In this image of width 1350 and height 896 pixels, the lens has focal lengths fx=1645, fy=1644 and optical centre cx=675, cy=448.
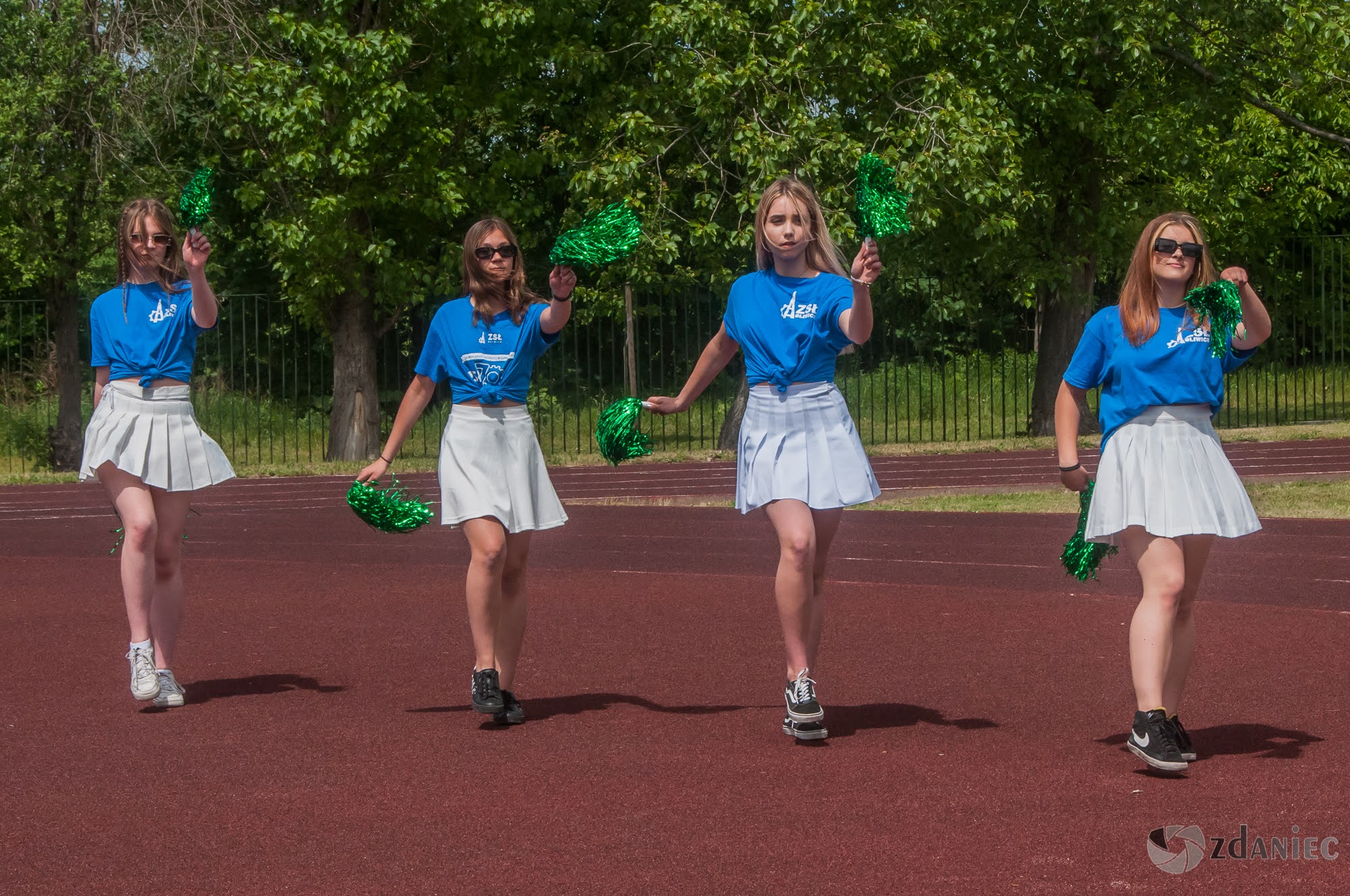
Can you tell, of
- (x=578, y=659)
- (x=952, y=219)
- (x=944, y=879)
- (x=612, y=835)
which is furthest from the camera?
(x=952, y=219)

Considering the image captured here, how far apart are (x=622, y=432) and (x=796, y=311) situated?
37.1 inches

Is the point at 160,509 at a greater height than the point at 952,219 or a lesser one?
lesser

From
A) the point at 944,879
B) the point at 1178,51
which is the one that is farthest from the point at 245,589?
the point at 1178,51

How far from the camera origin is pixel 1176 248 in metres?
5.00

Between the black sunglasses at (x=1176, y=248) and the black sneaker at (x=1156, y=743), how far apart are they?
4.53 feet

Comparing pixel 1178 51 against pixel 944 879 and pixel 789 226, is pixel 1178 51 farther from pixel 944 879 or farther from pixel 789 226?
pixel 944 879

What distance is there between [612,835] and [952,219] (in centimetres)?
1506

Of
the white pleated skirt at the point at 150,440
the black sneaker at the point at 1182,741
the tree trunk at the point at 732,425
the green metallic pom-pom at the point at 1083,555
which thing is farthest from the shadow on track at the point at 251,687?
the tree trunk at the point at 732,425

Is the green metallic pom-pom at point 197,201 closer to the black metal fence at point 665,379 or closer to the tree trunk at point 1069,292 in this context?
the black metal fence at point 665,379

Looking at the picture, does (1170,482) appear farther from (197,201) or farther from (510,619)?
(197,201)

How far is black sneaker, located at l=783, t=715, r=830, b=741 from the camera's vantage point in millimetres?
5258

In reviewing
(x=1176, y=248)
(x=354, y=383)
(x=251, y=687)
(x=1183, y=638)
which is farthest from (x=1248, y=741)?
(x=354, y=383)

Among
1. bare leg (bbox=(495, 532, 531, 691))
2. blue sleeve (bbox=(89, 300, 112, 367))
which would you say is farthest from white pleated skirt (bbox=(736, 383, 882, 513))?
blue sleeve (bbox=(89, 300, 112, 367))

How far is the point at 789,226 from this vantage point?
5410mm
